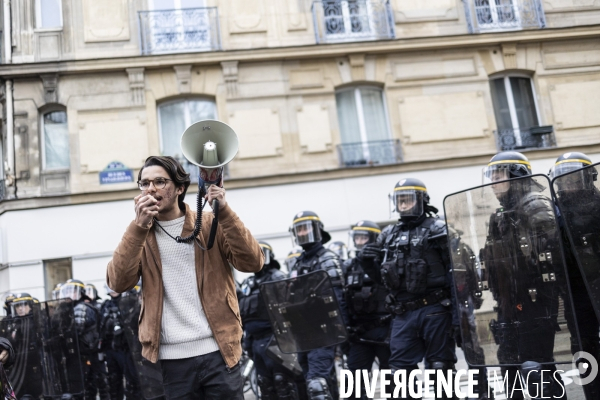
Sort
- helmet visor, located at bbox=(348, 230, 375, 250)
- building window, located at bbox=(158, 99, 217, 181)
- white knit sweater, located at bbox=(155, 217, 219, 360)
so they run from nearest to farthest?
white knit sweater, located at bbox=(155, 217, 219, 360) → helmet visor, located at bbox=(348, 230, 375, 250) → building window, located at bbox=(158, 99, 217, 181)

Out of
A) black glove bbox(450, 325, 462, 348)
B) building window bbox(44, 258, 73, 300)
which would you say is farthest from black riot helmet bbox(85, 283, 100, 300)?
black glove bbox(450, 325, 462, 348)

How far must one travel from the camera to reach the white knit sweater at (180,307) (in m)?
2.79

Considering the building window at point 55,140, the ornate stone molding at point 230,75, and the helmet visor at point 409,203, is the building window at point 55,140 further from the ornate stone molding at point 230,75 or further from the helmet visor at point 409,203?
the helmet visor at point 409,203

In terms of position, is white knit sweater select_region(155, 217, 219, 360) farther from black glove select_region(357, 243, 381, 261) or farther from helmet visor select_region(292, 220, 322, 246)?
helmet visor select_region(292, 220, 322, 246)

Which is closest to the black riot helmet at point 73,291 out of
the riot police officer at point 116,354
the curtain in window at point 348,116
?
the riot police officer at point 116,354

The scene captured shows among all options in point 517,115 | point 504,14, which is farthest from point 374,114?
point 504,14

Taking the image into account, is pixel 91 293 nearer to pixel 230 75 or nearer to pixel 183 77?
pixel 183 77

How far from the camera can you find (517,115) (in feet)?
47.2

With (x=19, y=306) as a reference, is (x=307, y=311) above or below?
below

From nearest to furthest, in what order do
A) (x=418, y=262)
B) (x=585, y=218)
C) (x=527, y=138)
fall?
1. (x=585, y=218)
2. (x=418, y=262)
3. (x=527, y=138)

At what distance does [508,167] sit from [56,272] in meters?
10.3

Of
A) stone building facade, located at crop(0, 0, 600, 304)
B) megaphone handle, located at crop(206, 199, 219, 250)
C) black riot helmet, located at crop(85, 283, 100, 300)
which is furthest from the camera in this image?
stone building facade, located at crop(0, 0, 600, 304)

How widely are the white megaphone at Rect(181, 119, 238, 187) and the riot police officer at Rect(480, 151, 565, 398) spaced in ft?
6.34

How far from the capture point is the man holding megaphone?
274 cm
